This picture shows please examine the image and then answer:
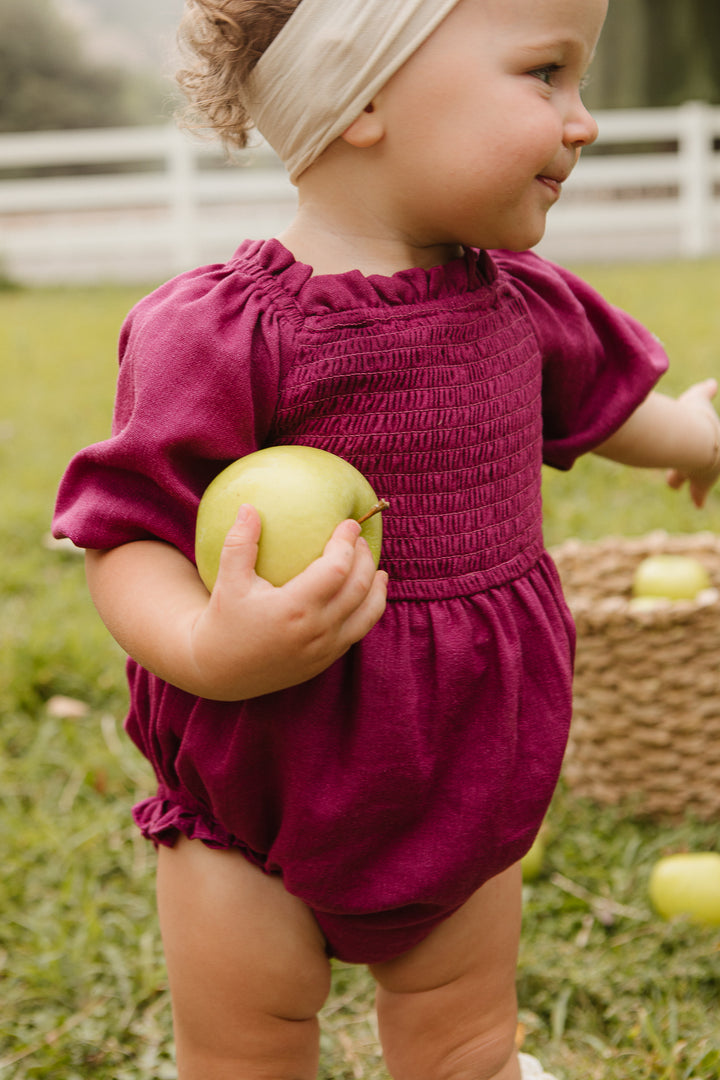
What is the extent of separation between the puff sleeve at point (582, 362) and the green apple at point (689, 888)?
2.78 ft

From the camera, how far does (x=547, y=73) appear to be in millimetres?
1357

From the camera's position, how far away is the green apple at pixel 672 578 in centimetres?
254

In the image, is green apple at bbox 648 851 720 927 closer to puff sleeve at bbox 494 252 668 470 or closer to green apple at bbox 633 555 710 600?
green apple at bbox 633 555 710 600

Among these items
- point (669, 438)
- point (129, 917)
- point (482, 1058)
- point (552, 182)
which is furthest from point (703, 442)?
point (129, 917)

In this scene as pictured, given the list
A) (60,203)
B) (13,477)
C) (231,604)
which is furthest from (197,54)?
(60,203)

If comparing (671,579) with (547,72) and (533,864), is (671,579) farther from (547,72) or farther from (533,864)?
(547,72)

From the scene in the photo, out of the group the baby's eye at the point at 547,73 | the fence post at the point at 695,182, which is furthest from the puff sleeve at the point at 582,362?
the fence post at the point at 695,182

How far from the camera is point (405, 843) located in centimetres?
144

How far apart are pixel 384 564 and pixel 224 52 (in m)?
0.62

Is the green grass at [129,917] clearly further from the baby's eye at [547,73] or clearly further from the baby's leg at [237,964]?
the baby's eye at [547,73]

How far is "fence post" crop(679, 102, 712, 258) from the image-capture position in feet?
37.8

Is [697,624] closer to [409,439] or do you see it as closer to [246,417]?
[409,439]

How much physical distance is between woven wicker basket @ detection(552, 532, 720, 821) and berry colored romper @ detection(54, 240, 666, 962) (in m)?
0.94

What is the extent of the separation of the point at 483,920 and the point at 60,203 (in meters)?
11.2
